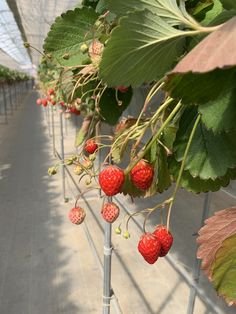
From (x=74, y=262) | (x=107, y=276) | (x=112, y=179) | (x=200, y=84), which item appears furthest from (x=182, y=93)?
(x=74, y=262)

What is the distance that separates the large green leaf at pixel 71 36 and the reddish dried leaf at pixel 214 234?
0.42m

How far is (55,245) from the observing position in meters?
3.08

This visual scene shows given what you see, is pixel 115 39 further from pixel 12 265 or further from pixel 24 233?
pixel 24 233

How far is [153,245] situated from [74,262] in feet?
8.17

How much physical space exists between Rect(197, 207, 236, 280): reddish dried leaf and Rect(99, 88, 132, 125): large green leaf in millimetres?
394

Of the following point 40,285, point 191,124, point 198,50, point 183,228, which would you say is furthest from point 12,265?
point 198,50

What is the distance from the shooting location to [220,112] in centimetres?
38

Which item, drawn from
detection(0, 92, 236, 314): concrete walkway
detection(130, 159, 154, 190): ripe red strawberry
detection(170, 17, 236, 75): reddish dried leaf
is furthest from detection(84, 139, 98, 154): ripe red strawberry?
detection(0, 92, 236, 314): concrete walkway

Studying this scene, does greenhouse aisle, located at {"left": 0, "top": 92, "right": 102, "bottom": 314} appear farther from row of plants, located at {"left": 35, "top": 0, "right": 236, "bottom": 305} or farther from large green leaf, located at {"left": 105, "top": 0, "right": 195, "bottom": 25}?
large green leaf, located at {"left": 105, "top": 0, "right": 195, "bottom": 25}

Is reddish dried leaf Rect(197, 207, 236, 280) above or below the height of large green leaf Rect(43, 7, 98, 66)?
below

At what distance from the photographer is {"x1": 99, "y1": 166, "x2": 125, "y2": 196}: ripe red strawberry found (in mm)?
406

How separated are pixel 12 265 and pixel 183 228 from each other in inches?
58.6

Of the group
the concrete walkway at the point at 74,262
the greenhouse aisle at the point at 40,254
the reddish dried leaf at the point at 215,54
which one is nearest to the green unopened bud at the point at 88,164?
the reddish dried leaf at the point at 215,54

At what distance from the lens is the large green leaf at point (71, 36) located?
0.68 m
